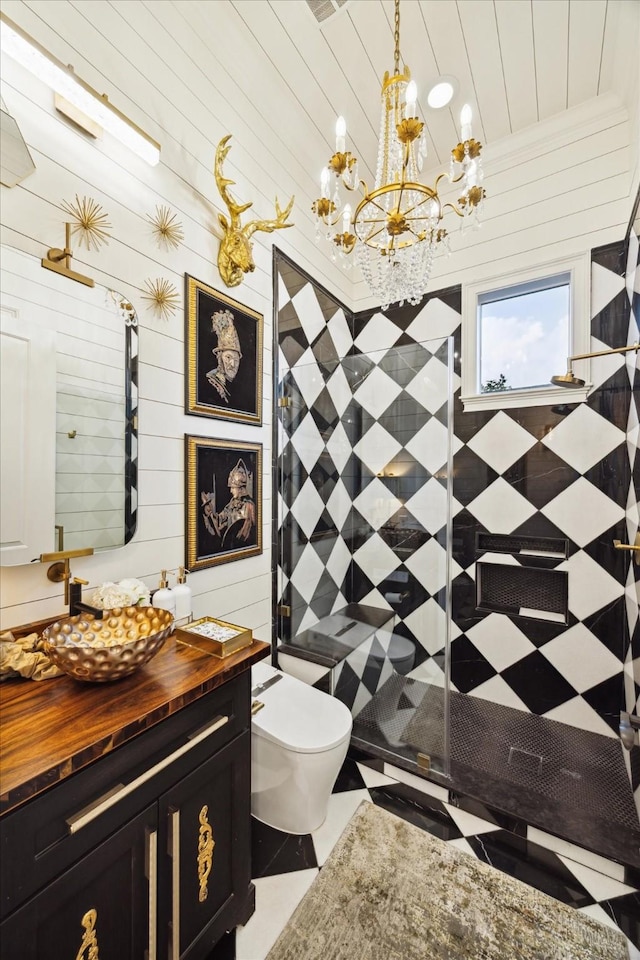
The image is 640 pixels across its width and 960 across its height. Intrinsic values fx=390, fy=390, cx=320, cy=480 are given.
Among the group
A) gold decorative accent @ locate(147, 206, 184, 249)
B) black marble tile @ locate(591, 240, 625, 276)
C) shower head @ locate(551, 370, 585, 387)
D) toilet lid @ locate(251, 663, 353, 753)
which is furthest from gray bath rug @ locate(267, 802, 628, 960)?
black marble tile @ locate(591, 240, 625, 276)

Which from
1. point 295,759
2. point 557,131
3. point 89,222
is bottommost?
point 295,759

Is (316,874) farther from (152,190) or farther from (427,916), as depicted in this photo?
(152,190)

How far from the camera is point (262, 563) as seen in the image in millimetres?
2076

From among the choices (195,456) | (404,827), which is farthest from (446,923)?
(195,456)

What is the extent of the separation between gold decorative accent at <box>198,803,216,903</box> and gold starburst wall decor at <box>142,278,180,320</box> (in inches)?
64.7

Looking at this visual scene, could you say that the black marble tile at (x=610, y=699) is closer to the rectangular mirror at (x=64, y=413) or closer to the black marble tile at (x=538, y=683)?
the black marble tile at (x=538, y=683)

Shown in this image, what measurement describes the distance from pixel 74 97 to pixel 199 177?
0.56 m

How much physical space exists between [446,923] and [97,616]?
1495 mm

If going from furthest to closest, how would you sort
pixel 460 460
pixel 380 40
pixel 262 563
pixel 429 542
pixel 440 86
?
pixel 460 460
pixel 429 542
pixel 262 563
pixel 440 86
pixel 380 40

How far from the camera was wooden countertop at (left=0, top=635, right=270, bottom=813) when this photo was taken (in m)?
0.70

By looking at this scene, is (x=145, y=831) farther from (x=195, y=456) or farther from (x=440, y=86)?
(x=440, y=86)

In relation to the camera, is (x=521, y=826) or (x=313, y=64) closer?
(x=521, y=826)

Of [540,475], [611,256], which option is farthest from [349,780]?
[611,256]

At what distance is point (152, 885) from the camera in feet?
2.93
